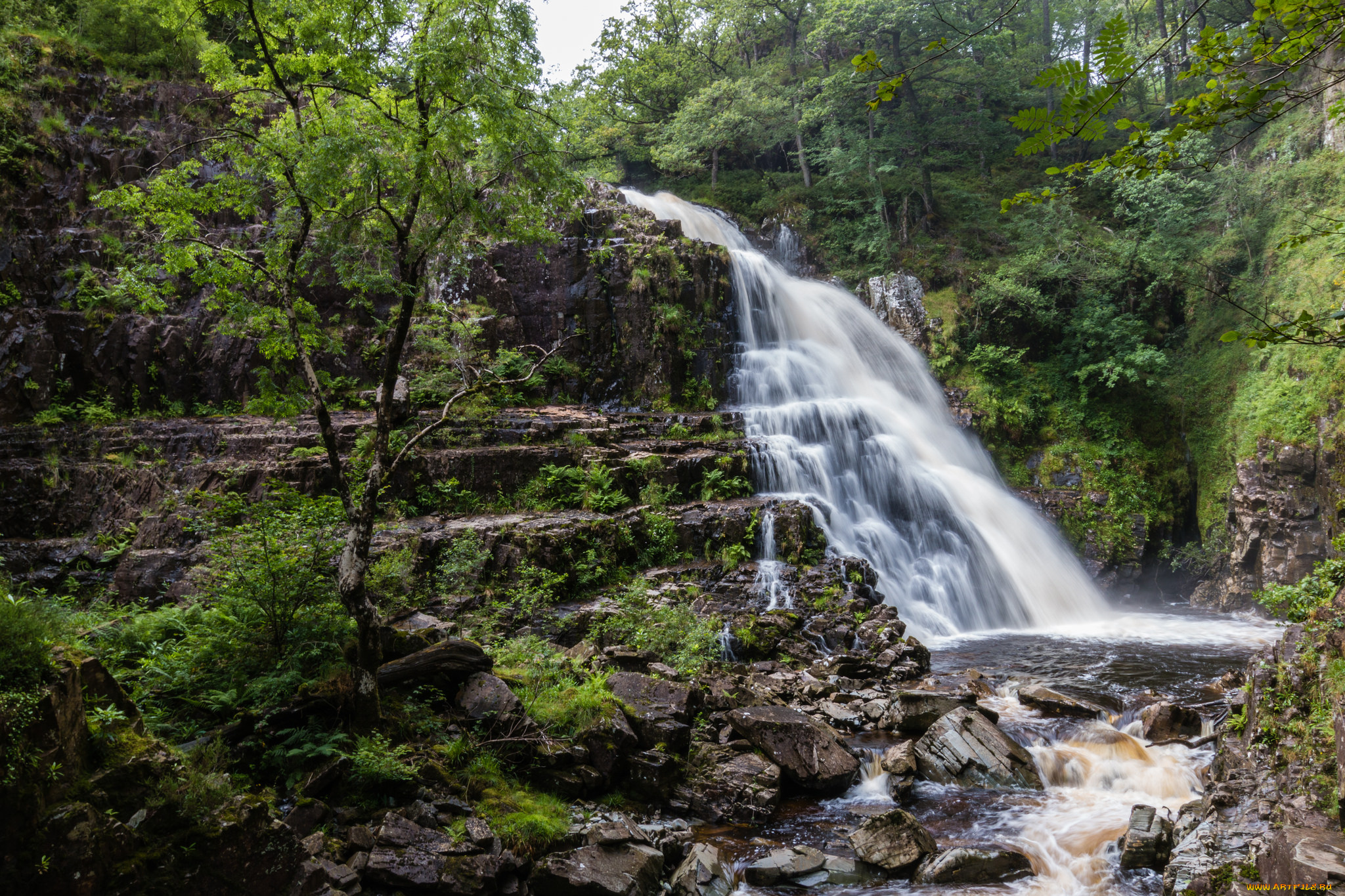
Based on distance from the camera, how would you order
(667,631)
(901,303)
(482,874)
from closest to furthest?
(482,874)
(667,631)
(901,303)

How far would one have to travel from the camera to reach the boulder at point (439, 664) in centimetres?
663

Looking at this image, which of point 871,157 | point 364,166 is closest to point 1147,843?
point 364,166

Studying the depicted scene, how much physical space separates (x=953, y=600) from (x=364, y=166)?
1352 centimetres

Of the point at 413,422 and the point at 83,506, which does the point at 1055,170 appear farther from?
the point at 83,506

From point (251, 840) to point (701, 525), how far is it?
950 cm

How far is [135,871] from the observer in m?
3.94

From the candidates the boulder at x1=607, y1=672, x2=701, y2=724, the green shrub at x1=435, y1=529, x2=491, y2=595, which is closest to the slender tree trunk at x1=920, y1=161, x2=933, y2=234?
the green shrub at x1=435, y1=529, x2=491, y2=595

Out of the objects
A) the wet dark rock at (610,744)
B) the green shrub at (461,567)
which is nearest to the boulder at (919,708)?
the wet dark rock at (610,744)

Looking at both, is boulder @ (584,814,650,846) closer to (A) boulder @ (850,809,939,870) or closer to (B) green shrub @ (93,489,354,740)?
(A) boulder @ (850,809,939,870)

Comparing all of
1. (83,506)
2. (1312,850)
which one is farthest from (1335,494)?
(83,506)

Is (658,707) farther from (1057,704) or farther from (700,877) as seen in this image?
(1057,704)

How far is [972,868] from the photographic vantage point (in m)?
5.68

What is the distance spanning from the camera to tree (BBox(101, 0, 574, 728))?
6074mm

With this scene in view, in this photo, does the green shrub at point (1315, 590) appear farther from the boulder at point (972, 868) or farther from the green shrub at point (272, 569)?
the green shrub at point (272, 569)
